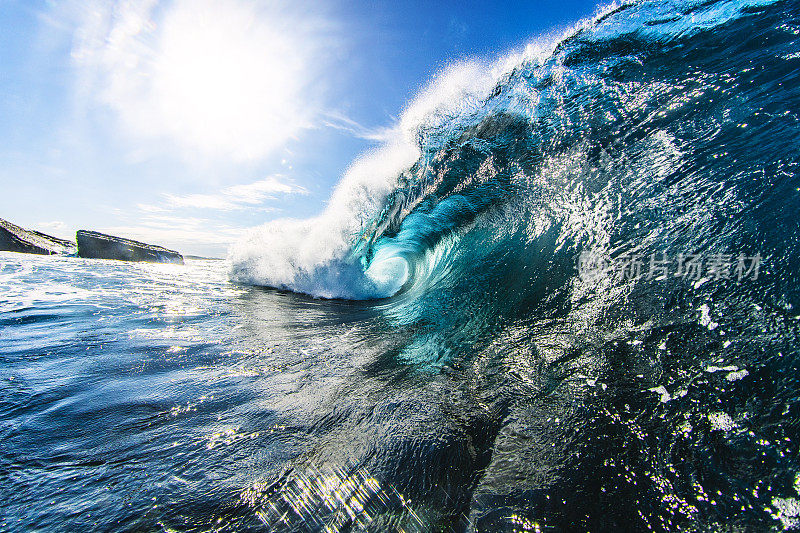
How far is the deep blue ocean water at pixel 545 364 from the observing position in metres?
0.90

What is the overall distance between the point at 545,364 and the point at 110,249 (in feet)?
74.7

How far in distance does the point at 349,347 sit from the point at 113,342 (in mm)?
1892

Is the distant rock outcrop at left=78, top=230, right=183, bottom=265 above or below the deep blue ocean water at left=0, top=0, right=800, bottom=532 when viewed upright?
above

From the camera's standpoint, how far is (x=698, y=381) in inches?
A: 45.8

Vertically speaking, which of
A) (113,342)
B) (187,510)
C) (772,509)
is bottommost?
(772,509)

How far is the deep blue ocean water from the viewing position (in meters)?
0.90

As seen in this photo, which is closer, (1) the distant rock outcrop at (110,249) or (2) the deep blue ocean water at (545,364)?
(2) the deep blue ocean water at (545,364)

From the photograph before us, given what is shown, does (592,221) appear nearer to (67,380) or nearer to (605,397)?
(605,397)

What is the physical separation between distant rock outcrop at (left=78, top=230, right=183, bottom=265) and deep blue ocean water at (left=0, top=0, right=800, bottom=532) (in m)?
17.0

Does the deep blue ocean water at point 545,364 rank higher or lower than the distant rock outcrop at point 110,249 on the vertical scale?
lower

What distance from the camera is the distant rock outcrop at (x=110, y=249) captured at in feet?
52.1

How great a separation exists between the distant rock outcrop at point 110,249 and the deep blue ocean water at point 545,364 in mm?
17029

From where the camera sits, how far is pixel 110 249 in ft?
53.6

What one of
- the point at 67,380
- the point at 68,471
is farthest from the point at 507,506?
the point at 67,380
